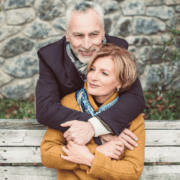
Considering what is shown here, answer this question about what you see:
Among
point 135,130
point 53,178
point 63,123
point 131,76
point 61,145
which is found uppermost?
point 131,76

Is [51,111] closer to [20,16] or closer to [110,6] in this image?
[20,16]

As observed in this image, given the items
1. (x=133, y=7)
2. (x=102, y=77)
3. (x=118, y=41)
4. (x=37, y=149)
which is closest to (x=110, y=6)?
(x=133, y=7)

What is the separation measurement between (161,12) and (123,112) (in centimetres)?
276

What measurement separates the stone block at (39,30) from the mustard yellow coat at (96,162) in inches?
86.1

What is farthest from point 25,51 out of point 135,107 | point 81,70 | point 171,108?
point 171,108

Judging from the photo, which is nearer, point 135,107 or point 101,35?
point 135,107

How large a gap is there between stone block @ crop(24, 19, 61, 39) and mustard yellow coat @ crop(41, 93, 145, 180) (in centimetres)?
219

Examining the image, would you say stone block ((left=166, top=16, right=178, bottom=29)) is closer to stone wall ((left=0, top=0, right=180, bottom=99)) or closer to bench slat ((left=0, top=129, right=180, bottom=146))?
stone wall ((left=0, top=0, right=180, bottom=99))

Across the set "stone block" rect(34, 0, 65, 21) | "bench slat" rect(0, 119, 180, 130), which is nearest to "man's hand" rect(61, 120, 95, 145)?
"bench slat" rect(0, 119, 180, 130)

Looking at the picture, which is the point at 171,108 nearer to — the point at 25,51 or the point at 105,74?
the point at 105,74

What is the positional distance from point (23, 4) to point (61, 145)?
2700mm

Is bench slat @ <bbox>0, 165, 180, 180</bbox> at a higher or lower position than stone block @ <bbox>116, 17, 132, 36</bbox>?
lower

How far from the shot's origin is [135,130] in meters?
1.66

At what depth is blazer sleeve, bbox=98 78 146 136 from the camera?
5.01ft
